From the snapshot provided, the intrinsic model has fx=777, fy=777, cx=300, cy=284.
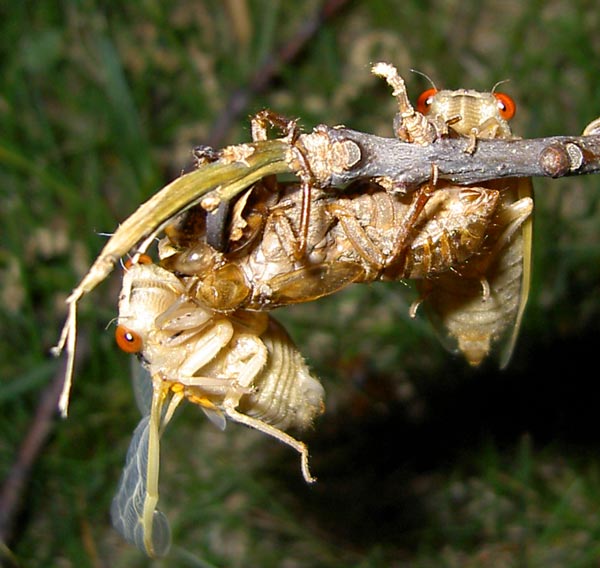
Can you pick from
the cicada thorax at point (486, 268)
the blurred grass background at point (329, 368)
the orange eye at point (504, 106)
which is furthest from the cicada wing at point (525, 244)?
the blurred grass background at point (329, 368)

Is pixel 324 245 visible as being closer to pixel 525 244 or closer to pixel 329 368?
pixel 525 244

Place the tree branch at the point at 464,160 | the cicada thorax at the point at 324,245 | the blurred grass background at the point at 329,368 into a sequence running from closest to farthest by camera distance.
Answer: the tree branch at the point at 464,160
the cicada thorax at the point at 324,245
the blurred grass background at the point at 329,368

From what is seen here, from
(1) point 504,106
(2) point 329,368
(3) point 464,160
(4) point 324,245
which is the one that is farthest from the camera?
(2) point 329,368

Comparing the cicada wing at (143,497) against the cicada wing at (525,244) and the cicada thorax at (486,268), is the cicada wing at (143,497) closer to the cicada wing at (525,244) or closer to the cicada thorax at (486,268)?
the cicada thorax at (486,268)

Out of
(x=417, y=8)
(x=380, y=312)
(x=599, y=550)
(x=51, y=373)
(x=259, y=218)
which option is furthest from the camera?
(x=417, y=8)

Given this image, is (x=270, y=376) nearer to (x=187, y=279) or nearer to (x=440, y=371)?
(x=187, y=279)

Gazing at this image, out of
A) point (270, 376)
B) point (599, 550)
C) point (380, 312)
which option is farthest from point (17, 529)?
point (599, 550)

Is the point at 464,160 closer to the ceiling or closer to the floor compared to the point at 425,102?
closer to the floor

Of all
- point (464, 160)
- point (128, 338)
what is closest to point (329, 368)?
point (128, 338)

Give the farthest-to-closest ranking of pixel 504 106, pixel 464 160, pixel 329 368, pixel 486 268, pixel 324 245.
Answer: pixel 329 368, pixel 486 268, pixel 504 106, pixel 324 245, pixel 464 160
